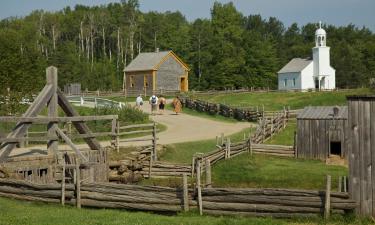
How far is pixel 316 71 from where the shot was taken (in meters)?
74.7

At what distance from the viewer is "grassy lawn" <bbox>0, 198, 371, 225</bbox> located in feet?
44.8

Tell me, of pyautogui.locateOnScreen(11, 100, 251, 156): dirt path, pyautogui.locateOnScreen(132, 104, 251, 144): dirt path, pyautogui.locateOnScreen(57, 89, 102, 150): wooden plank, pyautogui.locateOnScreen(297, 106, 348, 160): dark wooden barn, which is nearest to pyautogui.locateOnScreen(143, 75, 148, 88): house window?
pyautogui.locateOnScreen(11, 100, 251, 156): dirt path

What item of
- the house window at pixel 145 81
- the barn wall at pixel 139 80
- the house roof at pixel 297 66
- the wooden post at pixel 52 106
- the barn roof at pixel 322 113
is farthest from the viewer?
the house roof at pixel 297 66

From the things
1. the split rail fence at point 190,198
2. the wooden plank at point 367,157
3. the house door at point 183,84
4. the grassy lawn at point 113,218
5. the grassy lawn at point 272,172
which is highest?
the house door at point 183,84

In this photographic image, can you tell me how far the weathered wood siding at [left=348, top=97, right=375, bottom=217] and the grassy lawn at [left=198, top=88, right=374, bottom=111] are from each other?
3796 centimetres

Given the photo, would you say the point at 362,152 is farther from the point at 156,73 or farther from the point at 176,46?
the point at 176,46

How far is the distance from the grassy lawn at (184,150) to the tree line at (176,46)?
139 ft

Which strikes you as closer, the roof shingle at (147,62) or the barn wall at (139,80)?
the barn wall at (139,80)

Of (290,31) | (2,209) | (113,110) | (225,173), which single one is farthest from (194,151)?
(290,31)

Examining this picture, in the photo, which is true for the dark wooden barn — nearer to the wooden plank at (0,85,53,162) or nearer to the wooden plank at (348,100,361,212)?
the wooden plank at (0,85,53,162)

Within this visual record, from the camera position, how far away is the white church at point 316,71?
74000mm

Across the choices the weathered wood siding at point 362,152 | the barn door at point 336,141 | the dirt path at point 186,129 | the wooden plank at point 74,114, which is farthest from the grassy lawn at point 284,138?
the weathered wood siding at point 362,152

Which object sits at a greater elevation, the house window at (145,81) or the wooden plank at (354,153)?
the house window at (145,81)

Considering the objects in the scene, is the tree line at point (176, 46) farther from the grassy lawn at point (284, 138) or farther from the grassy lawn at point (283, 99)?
the grassy lawn at point (284, 138)
